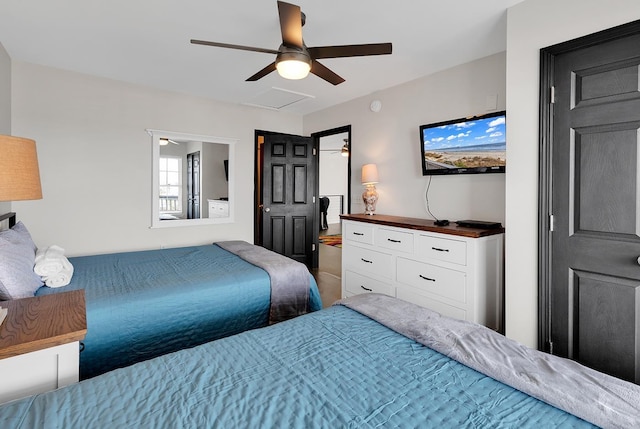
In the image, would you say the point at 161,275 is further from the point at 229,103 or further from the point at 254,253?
the point at 229,103

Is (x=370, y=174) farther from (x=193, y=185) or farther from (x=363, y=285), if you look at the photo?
(x=193, y=185)

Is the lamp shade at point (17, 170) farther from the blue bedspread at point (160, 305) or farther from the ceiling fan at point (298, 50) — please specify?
the ceiling fan at point (298, 50)

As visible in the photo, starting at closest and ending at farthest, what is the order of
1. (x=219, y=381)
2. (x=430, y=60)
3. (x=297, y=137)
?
(x=219, y=381) → (x=430, y=60) → (x=297, y=137)

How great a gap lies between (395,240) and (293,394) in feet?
7.49

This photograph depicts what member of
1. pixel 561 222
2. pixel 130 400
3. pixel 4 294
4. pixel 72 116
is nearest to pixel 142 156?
pixel 72 116

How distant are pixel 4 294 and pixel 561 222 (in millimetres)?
3173

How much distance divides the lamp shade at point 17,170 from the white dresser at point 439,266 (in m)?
2.58

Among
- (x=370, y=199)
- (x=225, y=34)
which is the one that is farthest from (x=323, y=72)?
(x=370, y=199)

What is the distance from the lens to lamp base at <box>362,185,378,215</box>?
394 cm

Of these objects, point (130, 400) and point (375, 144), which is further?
point (375, 144)

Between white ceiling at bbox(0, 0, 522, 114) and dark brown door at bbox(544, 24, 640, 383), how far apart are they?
0.76 meters

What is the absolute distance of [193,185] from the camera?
4.65 meters

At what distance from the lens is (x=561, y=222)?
2.10m

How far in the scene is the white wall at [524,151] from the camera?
214 cm
